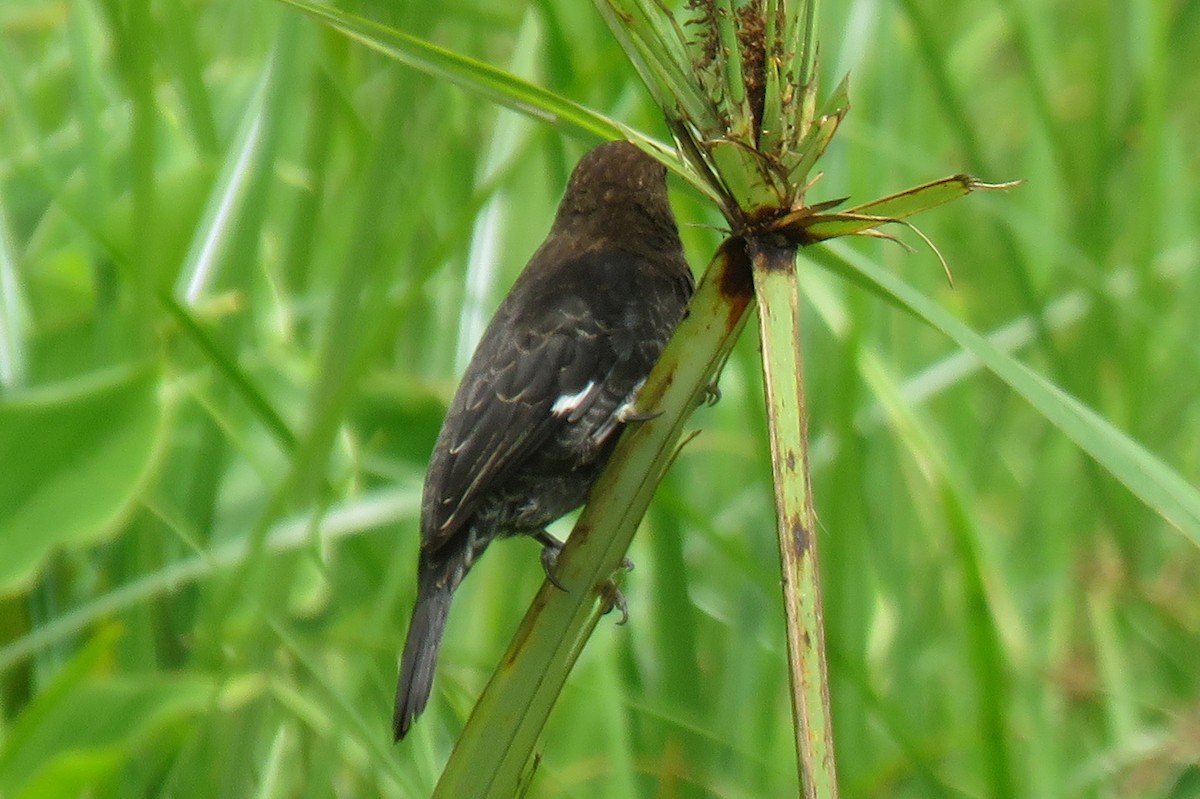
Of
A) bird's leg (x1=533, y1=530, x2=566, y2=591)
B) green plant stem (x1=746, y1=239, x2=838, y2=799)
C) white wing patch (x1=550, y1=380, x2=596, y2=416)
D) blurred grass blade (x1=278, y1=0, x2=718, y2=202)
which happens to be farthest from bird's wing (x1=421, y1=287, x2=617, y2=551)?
green plant stem (x1=746, y1=239, x2=838, y2=799)

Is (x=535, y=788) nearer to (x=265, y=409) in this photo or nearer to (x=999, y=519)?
(x=265, y=409)

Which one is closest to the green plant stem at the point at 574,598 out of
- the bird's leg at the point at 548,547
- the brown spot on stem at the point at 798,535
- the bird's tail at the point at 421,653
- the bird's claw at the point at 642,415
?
the bird's claw at the point at 642,415

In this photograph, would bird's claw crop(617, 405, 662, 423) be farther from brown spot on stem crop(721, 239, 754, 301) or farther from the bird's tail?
the bird's tail

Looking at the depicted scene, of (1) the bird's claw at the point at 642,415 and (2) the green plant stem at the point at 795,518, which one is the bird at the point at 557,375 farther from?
(2) the green plant stem at the point at 795,518

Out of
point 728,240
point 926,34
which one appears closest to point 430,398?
point 926,34

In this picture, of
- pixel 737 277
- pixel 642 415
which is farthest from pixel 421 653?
pixel 737 277

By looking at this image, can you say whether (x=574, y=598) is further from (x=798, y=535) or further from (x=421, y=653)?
(x=421, y=653)
